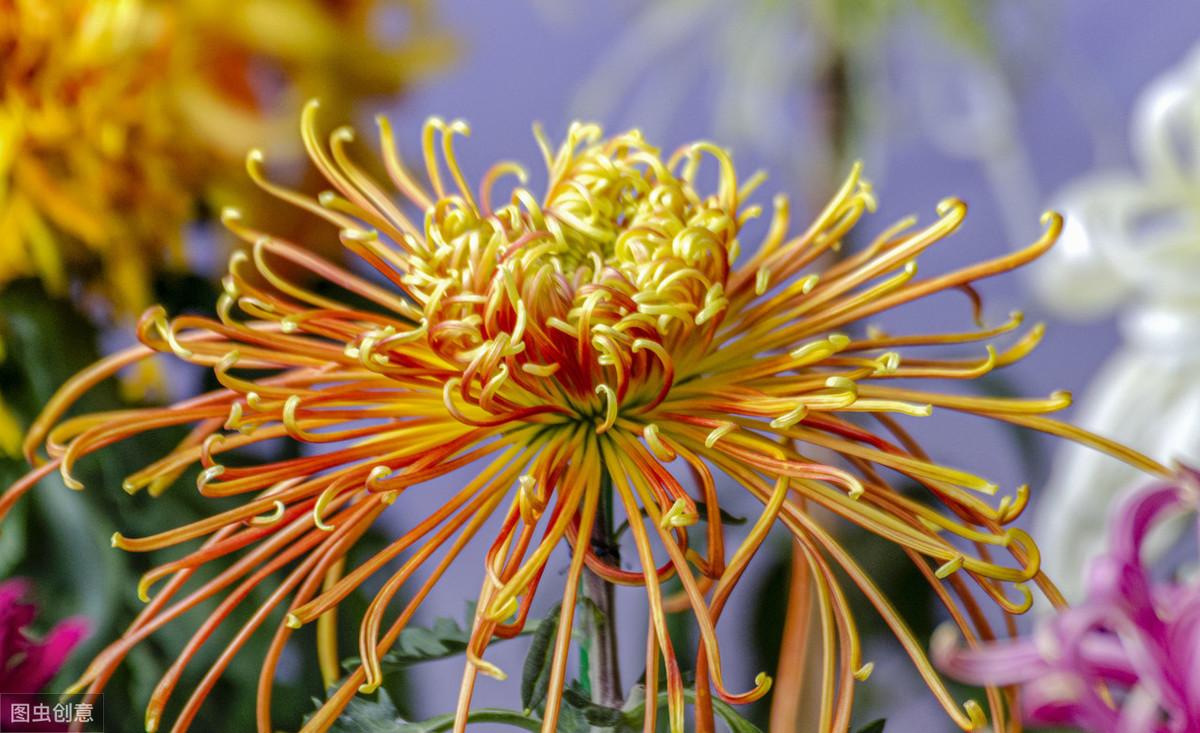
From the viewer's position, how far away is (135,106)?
383 millimetres

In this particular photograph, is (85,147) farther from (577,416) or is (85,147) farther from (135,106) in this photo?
(577,416)

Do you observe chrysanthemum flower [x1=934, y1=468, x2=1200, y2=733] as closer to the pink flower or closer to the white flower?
the pink flower

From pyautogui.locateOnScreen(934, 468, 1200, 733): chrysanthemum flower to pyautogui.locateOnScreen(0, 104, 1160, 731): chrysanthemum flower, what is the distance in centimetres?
3

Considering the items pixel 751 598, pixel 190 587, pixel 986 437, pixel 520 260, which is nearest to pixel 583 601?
pixel 520 260

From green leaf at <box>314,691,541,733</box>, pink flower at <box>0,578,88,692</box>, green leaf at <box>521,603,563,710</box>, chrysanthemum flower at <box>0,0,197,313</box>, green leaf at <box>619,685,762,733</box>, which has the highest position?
chrysanthemum flower at <box>0,0,197,313</box>

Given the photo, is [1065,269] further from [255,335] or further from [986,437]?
[255,335]

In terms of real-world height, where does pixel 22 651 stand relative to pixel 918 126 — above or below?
A: below

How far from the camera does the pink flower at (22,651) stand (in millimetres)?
207

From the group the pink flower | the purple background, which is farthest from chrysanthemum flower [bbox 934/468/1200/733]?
the purple background

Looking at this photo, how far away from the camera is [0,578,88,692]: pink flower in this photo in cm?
21

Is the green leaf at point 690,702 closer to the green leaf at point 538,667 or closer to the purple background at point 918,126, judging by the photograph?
the green leaf at point 538,667

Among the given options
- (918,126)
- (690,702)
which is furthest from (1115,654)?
(918,126)

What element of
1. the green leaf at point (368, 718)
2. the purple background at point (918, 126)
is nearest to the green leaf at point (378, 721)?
the green leaf at point (368, 718)

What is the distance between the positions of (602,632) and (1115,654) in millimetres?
92
